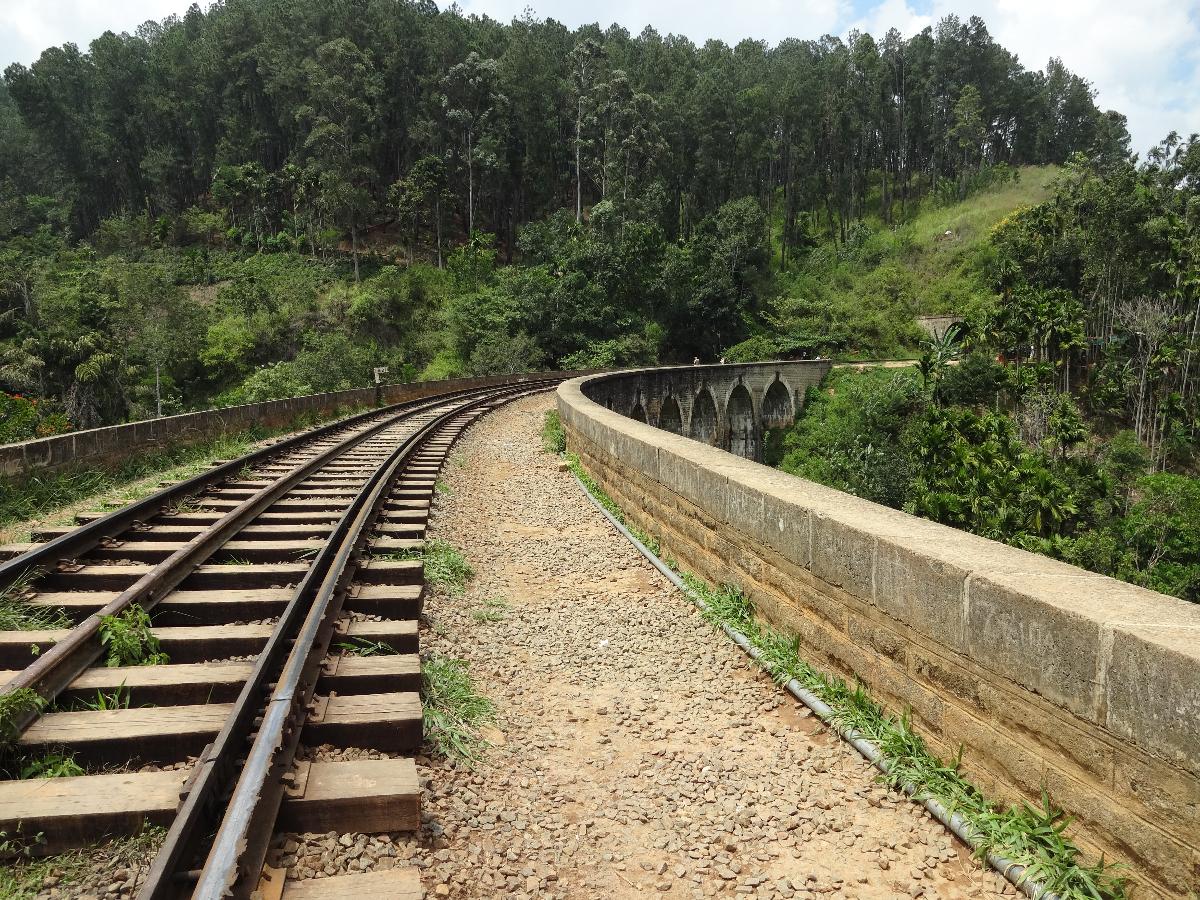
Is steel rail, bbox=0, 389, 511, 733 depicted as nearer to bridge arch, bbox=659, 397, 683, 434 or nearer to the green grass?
the green grass

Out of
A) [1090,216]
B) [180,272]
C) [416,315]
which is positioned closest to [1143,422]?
[1090,216]

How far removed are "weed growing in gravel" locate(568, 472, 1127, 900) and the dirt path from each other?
11 centimetres

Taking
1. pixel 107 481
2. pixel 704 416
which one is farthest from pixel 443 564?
pixel 704 416

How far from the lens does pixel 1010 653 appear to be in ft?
8.36

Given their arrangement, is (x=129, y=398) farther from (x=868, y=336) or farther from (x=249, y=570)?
(x=868, y=336)

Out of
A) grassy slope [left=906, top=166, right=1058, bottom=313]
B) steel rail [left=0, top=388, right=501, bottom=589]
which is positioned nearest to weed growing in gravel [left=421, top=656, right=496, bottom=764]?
steel rail [left=0, top=388, right=501, bottom=589]

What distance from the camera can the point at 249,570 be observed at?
470 centimetres

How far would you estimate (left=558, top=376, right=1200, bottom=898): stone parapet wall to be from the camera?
2.03m

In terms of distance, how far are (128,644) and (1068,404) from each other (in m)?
36.8

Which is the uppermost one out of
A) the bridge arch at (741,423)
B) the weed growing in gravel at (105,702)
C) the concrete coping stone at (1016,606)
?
the concrete coping stone at (1016,606)

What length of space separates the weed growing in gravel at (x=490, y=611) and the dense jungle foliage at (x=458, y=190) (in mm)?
26672

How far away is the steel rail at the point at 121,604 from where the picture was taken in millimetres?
2912

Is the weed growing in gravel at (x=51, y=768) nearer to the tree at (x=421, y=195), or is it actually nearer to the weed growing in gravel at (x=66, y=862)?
the weed growing in gravel at (x=66, y=862)

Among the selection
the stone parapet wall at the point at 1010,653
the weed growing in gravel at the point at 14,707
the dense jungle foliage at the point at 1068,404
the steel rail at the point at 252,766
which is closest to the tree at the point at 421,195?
the dense jungle foliage at the point at 1068,404
